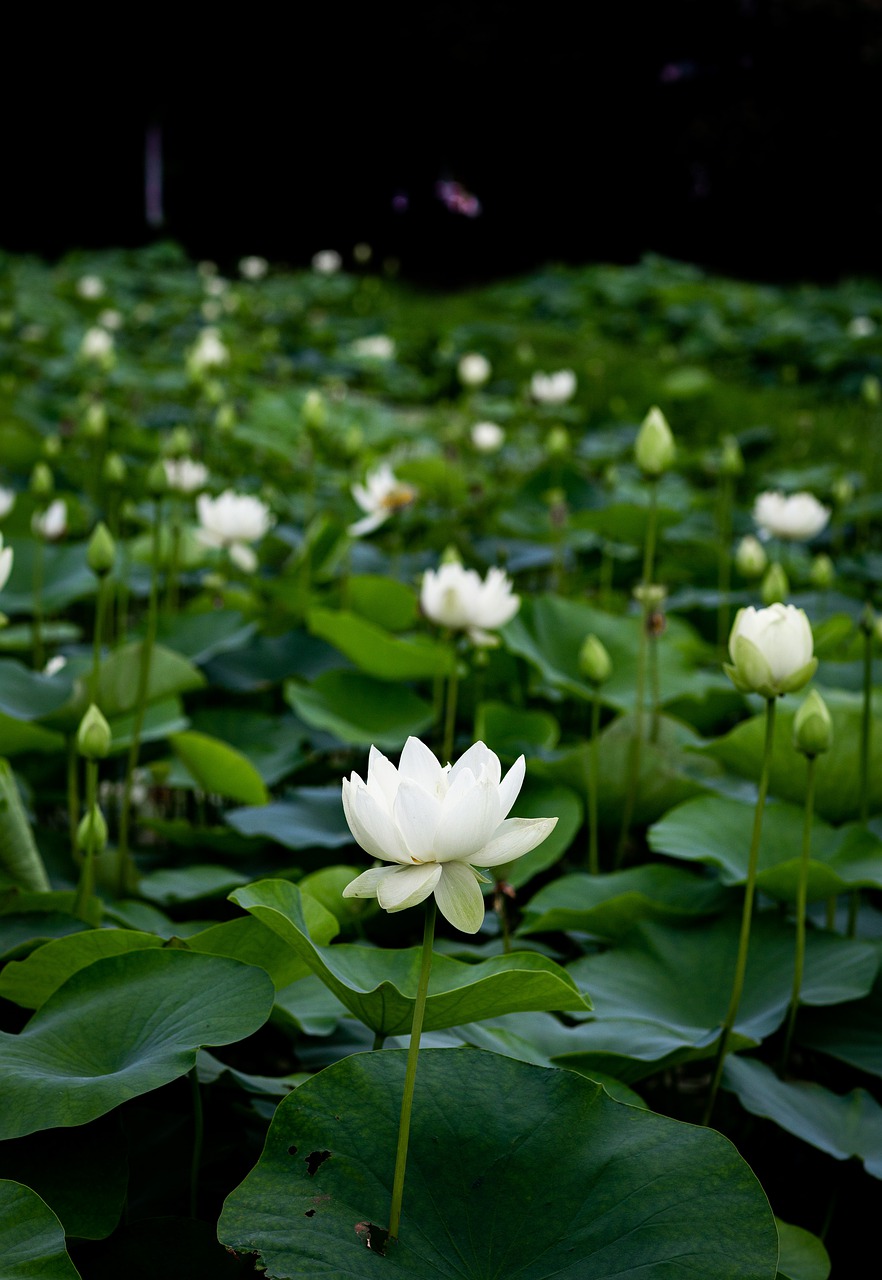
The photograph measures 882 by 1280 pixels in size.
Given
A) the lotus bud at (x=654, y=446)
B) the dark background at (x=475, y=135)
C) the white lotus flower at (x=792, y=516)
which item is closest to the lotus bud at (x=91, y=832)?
the lotus bud at (x=654, y=446)

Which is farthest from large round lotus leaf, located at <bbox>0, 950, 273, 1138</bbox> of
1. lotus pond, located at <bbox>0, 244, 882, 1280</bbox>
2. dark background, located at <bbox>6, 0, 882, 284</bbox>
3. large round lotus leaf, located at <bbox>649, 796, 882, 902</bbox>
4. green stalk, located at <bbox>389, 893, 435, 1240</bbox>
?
dark background, located at <bbox>6, 0, 882, 284</bbox>

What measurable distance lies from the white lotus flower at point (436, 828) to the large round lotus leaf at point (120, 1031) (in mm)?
127

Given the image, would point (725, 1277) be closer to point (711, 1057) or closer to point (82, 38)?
point (711, 1057)

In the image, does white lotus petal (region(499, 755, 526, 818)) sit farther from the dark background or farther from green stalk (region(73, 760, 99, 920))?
the dark background

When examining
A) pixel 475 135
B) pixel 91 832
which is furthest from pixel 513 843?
pixel 475 135

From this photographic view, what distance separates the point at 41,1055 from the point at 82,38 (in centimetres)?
1269

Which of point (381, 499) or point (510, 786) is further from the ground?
point (510, 786)

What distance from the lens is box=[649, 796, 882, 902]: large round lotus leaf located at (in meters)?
1.02

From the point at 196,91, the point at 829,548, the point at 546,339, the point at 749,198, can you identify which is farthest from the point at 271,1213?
the point at 196,91

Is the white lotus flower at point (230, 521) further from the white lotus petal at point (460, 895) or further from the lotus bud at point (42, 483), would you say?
the white lotus petal at point (460, 895)

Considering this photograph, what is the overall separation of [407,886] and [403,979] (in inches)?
9.0

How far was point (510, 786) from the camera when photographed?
61cm

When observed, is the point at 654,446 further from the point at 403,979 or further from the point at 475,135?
the point at 475,135

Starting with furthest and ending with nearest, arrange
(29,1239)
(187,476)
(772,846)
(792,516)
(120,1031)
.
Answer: (187,476), (792,516), (772,846), (120,1031), (29,1239)
